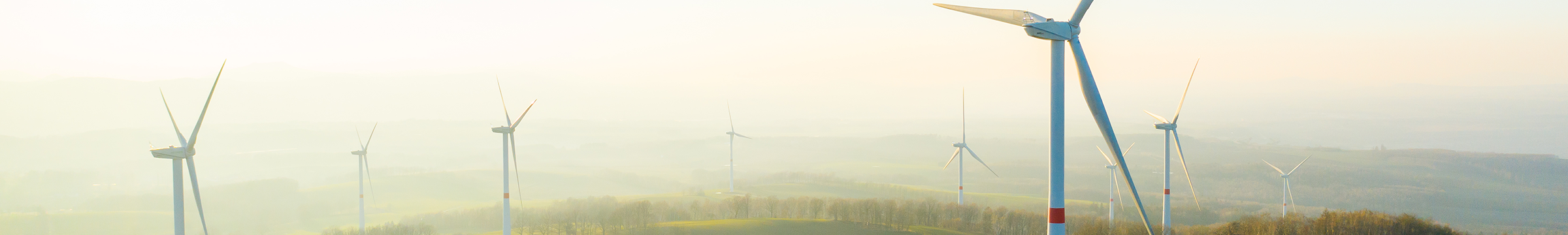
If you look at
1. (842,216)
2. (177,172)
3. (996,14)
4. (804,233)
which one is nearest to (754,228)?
(804,233)

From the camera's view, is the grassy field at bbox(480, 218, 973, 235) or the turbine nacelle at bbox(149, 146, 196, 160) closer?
the turbine nacelle at bbox(149, 146, 196, 160)

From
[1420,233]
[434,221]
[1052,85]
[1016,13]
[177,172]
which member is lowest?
[434,221]

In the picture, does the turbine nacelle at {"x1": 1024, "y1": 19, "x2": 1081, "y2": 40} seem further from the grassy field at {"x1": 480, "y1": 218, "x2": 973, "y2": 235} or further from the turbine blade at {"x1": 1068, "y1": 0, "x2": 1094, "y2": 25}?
the grassy field at {"x1": 480, "y1": 218, "x2": 973, "y2": 235}

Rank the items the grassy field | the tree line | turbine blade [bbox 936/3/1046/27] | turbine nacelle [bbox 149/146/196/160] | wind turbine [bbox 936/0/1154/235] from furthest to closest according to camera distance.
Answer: the grassy field → the tree line → turbine nacelle [bbox 149/146/196/160] → turbine blade [bbox 936/3/1046/27] → wind turbine [bbox 936/0/1154/235]

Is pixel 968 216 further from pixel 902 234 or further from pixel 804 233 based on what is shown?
pixel 804 233

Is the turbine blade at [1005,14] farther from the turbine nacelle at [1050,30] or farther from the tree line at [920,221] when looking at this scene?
the tree line at [920,221]

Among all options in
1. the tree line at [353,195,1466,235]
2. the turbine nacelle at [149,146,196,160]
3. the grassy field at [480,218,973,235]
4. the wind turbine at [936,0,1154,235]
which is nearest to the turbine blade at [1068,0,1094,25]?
the wind turbine at [936,0,1154,235]

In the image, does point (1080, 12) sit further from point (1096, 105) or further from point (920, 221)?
point (920, 221)

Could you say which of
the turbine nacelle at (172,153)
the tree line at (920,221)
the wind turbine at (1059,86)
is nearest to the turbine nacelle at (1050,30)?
the wind turbine at (1059,86)
